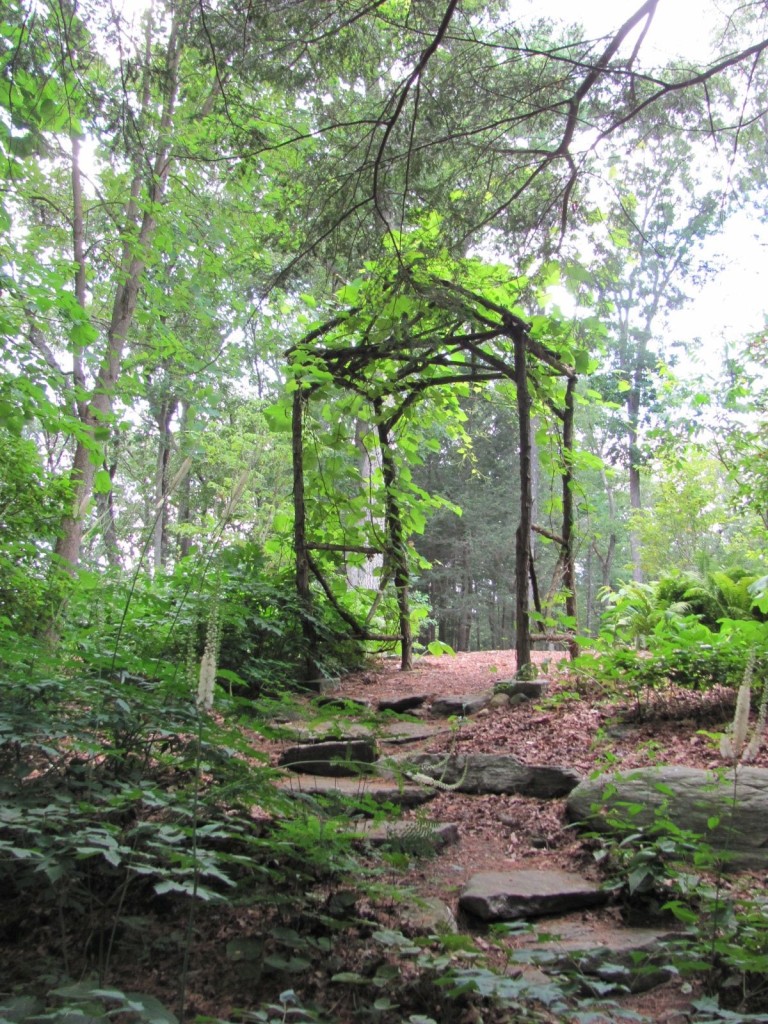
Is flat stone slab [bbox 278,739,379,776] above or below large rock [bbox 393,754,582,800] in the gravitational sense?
above

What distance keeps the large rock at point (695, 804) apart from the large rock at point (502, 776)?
0.37 meters

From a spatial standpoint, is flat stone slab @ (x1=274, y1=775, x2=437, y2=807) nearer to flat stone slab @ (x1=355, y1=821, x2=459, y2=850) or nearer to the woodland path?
the woodland path

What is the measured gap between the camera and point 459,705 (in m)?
4.67

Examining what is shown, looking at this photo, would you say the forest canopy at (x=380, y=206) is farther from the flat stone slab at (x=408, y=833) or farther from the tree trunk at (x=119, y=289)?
the flat stone slab at (x=408, y=833)

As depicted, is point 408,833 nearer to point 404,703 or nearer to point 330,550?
point 404,703

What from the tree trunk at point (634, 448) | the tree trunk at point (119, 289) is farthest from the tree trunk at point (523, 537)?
the tree trunk at point (634, 448)

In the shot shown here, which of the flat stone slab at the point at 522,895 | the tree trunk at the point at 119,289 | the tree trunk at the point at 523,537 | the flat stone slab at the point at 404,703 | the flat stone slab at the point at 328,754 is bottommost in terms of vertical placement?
the flat stone slab at the point at 522,895

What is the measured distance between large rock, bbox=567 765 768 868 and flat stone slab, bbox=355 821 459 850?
1.83 feet

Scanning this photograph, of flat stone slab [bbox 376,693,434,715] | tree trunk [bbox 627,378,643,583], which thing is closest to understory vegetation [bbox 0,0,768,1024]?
flat stone slab [bbox 376,693,434,715]

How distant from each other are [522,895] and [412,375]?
4.60m

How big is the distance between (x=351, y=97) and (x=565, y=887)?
507cm

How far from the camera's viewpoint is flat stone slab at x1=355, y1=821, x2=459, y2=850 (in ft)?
7.45

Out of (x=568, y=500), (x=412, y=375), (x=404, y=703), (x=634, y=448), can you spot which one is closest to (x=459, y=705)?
(x=404, y=703)

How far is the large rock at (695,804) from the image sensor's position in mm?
2523
